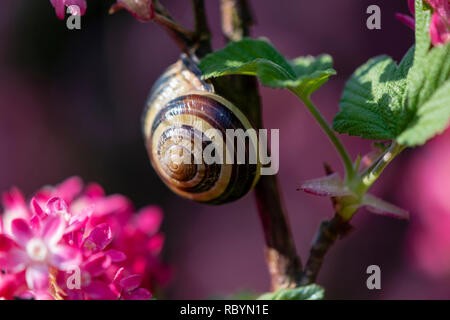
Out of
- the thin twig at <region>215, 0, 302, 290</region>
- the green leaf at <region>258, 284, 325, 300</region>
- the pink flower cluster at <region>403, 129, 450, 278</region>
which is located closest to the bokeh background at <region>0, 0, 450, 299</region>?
the pink flower cluster at <region>403, 129, 450, 278</region>

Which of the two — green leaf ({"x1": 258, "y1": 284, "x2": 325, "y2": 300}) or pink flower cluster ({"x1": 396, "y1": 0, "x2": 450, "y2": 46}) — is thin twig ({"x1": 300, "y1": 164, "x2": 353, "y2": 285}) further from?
pink flower cluster ({"x1": 396, "y1": 0, "x2": 450, "y2": 46})

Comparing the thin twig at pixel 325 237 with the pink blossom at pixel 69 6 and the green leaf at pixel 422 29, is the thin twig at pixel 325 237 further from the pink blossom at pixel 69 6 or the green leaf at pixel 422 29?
the pink blossom at pixel 69 6

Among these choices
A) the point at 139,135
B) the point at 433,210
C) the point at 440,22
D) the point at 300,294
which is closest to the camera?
the point at 440,22

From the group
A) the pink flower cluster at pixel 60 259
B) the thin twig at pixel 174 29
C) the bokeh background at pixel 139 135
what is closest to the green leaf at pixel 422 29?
the thin twig at pixel 174 29

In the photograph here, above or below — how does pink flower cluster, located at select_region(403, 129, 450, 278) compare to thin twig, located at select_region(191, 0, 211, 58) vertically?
below

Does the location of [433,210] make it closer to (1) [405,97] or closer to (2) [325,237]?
(2) [325,237]

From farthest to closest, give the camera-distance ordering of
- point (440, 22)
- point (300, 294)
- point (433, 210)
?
point (433, 210) → point (300, 294) → point (440, 22)

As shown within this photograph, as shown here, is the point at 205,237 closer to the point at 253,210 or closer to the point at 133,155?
the point at 253,210

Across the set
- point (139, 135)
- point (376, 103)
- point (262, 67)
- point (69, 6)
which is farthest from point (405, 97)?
point (139, 135)
